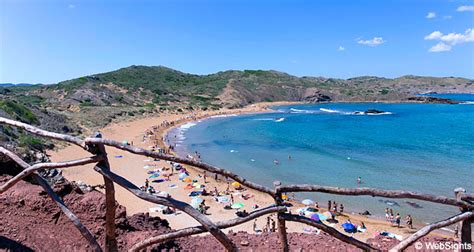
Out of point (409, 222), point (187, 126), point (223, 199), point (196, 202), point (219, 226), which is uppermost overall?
point (219, 226)

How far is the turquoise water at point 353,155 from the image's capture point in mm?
23384

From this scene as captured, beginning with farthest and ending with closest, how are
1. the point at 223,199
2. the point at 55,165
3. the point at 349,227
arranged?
the point at 223,199 < the point at 349,227 < the point at 55,165

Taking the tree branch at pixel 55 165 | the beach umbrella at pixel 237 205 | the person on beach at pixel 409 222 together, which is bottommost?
the person on beach at pixel 409 222

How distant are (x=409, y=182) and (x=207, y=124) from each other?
41034 millimetres

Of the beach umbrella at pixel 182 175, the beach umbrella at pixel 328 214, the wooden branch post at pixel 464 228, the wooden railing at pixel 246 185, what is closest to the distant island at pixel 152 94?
the beach umbrella at pixel 182 175

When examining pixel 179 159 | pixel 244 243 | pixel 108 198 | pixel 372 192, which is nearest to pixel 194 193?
pixel 244 243

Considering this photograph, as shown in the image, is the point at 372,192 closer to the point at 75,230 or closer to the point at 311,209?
the point at 75,230

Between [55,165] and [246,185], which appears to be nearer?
[246,185]

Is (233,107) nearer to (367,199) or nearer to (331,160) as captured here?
(331,160)

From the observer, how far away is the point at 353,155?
34500 millimetres

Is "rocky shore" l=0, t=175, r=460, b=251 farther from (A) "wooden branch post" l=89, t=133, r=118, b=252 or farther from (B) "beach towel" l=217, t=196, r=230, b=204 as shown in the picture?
(B) "beach towel" l=217, t=196, r=230, b=204

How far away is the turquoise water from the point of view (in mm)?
23384

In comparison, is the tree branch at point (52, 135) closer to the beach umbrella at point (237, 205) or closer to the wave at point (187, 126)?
the beach umbrella at point (237, 205)

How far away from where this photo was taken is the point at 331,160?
31969 mm
